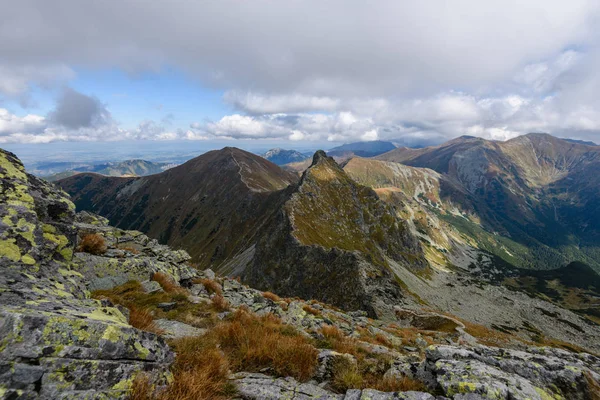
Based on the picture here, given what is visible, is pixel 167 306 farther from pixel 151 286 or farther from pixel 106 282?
pixel 106 282

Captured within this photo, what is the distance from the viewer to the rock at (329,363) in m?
8.73

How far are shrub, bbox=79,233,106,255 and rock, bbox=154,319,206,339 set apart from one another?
8.40m

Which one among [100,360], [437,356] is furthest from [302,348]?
[100,360]

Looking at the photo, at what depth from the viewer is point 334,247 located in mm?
82250

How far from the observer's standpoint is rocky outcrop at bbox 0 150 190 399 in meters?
4.73

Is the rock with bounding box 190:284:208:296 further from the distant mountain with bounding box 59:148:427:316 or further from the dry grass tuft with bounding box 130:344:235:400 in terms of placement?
the distant mountain with bounding box 59:148:427:316

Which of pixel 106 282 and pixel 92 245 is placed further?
pixel 92 245

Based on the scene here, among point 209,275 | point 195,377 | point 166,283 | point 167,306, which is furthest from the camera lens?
point 209,275

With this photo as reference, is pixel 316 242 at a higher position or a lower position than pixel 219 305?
lower

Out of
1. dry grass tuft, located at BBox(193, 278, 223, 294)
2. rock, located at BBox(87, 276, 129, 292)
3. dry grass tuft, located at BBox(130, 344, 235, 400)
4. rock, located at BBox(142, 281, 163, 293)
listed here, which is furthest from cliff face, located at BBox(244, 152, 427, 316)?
dry grass tuft, located at BBox(130, 344, 235, 400)

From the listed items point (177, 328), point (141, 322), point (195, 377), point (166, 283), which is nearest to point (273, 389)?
point (195, 377)

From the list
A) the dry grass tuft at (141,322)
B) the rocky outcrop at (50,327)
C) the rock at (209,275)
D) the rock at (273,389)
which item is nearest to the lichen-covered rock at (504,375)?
the rock at (273,389)

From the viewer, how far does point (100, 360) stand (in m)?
5.56

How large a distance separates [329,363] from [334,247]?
7417 cm
